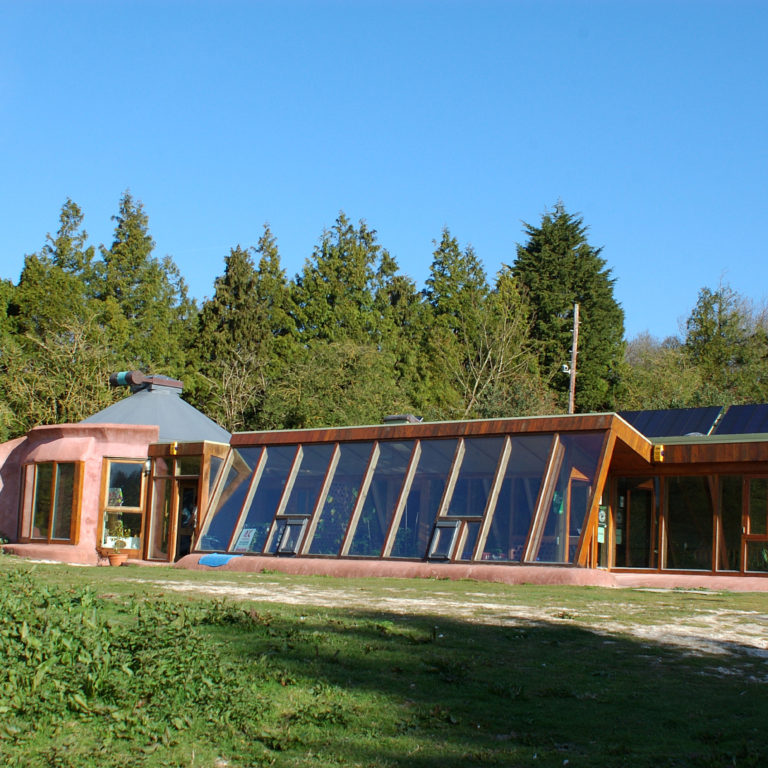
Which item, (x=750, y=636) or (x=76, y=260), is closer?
(x=750, y=636)

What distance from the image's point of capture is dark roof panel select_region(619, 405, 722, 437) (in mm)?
26047

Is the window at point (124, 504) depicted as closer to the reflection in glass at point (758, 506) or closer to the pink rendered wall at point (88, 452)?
the pink rendered wall at point (88, 452)

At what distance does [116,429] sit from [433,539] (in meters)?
9.75

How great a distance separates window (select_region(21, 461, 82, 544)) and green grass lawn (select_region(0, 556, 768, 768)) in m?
15.0

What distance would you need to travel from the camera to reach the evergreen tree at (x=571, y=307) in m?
49.3

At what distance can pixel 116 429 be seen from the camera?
24.0m

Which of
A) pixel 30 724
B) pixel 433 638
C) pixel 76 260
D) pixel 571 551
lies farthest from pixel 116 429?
pixel 76 260

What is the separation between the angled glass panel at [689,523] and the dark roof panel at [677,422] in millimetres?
6098

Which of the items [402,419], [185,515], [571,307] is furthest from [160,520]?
[571,307]

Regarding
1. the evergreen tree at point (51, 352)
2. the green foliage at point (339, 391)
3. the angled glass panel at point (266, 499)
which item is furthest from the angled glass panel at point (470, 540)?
the evergreen tree at point (51, 352)

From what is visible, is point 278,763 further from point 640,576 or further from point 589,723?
point 640,576

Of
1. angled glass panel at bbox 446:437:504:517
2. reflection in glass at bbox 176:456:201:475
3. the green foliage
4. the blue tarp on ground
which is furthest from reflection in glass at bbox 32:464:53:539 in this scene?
the green foliage

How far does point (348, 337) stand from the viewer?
48.0 metres

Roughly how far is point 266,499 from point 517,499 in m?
6.06
